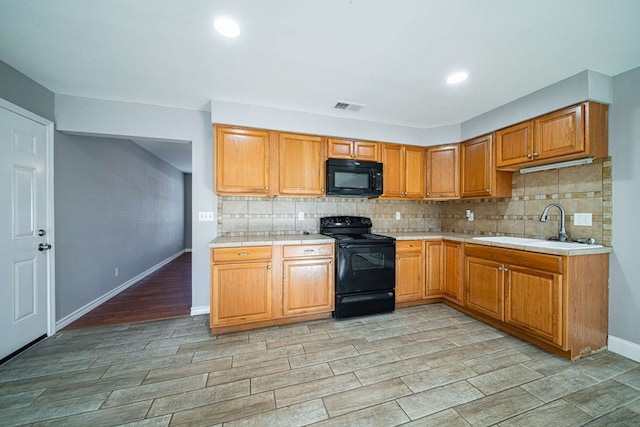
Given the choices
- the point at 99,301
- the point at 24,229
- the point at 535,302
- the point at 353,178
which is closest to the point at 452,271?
the point at 535,302

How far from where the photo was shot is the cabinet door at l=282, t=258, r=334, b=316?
2.64 meters

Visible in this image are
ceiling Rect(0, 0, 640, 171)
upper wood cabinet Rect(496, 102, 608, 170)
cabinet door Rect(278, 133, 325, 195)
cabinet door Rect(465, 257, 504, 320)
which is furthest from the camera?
cabinet door Rect(278, 133, 325, 195)

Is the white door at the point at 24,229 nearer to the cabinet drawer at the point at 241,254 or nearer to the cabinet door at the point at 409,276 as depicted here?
the cabinet drawer at the point at 241,254

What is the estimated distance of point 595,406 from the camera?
5.10 ft

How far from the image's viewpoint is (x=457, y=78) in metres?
2.22

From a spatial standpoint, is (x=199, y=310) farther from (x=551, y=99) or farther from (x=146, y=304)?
(x=551, y=99)

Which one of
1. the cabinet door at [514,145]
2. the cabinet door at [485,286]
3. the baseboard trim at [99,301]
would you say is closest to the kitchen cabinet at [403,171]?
the cabinet door at [514,145]

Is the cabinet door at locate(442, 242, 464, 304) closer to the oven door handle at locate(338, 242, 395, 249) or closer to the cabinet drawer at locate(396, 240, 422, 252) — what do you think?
the cabinet drawer at locate(396, 240, 422, 252)

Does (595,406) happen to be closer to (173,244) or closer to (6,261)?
(6,261)

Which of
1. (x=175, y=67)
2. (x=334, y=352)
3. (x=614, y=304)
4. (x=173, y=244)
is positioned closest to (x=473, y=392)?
(x=334, y=352)

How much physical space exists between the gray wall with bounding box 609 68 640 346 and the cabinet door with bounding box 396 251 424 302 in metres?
1.64

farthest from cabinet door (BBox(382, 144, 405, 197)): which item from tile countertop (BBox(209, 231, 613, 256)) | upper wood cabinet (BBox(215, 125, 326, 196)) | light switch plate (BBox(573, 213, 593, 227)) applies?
light switch plate (BBox(573, 213, 593, 227))

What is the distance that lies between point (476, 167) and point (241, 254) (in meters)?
3.06

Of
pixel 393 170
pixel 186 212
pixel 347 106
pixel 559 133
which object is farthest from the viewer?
pixel 186 212
